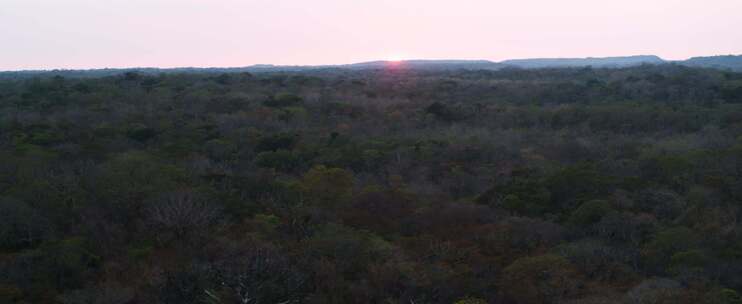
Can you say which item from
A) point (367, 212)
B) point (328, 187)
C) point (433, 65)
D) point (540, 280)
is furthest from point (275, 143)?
point (433, 65)

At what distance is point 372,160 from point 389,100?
13872 millimetres

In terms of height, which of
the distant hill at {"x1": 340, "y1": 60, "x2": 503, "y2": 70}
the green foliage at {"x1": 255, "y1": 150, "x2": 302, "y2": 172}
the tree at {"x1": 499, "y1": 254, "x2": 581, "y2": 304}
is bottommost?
the distant hill at {"x1": 340, "y1": 60, "x2": 503, "y2": 70}

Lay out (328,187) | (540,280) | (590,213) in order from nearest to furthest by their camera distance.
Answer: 1. (540,280)
2. (590,213)
3. (328,187)

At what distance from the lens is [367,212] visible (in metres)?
11.3

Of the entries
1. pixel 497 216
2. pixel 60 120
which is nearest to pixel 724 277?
pixel 497 216

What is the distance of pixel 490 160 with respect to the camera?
1641cm

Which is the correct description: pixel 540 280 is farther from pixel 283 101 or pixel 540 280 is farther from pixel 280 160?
pixel 283 101

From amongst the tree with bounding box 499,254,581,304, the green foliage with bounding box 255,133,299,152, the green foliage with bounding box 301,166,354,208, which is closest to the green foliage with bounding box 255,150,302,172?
the green foliage with bounding box 255,133,299,152

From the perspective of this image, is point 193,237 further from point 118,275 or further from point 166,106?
point 166,106

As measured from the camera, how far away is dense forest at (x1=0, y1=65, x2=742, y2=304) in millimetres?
7871

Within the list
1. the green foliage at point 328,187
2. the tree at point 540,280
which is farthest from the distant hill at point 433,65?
the tree at point 540,280

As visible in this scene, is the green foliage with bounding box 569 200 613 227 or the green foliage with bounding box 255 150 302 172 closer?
the green foliage with bounding box 569 200 613 227

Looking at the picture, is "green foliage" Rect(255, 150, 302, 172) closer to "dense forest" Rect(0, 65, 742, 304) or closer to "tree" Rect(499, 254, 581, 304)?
"dense forest" Rect(0, 65, 742, 304)

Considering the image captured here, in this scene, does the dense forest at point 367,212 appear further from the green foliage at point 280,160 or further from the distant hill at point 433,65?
the distant hill at point 433,65
